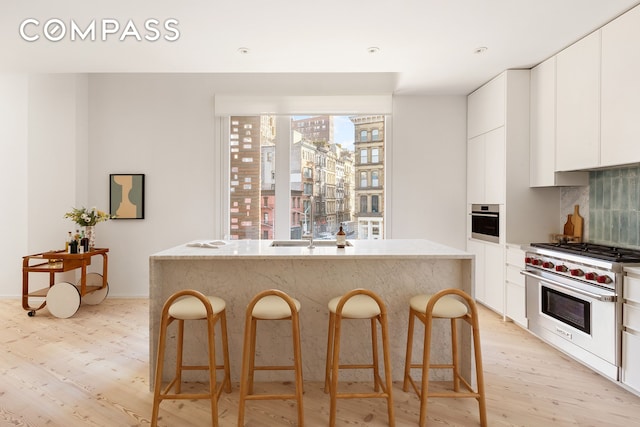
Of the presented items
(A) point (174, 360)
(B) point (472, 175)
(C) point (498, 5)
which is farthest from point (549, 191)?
(A) point (174, 360)

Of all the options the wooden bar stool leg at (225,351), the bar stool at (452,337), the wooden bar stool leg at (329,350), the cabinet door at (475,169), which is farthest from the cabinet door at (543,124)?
the wooden bar stool leg at (225,351)

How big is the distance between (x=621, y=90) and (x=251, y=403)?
3510mm

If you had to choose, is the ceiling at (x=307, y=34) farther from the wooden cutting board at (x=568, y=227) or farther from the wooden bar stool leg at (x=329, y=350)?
the wooden bar stool leg at (x=329, y=350)

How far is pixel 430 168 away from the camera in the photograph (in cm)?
502

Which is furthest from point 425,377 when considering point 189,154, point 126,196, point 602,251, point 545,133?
point 126,196

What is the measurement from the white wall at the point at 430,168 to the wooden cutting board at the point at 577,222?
1.44m

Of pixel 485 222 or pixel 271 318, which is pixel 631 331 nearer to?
pixel 485 222

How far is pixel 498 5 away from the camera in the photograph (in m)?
2.74

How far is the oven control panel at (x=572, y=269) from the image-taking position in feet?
8.67

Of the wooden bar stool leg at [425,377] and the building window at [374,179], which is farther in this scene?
the building window at [374,179]

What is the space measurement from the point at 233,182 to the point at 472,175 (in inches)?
126

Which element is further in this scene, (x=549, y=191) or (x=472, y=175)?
(x=472, y=175)

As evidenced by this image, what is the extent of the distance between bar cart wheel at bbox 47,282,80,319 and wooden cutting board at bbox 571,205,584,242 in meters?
5.32

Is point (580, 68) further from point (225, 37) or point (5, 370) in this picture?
point (5, 370)
